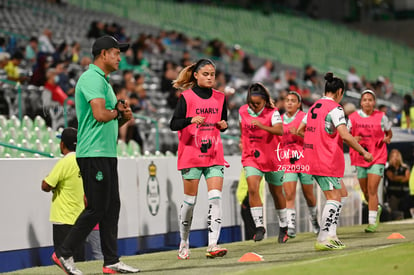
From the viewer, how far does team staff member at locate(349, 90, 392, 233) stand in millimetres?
13086

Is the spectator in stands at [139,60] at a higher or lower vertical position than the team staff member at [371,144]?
higher

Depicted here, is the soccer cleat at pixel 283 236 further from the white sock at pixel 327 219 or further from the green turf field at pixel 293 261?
the white sock at pixel 327 219

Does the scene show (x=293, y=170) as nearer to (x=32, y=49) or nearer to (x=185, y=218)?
(x=185, y=218)

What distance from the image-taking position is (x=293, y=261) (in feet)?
27.9

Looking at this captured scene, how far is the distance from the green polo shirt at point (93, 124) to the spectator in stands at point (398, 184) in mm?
10402

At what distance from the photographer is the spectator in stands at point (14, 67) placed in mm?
16516

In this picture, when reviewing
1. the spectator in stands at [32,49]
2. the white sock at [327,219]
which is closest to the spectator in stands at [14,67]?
the spectator in stands at [32,49]

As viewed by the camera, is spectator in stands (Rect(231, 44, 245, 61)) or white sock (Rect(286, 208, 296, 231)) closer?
white sock (Rect(286, 208, 296, 231))

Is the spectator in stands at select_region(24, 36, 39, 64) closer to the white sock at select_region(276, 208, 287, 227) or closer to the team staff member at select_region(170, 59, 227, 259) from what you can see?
the white sock at select_region(276, 208, 287, 227)

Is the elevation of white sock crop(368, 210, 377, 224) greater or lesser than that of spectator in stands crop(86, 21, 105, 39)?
lesser

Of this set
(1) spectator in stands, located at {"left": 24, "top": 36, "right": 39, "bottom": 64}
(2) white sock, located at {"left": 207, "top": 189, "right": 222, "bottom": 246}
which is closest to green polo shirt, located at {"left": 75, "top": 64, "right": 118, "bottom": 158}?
(2) white sock, located at {"left": 207, "top": 189, "right": 222, "bottom": 246}

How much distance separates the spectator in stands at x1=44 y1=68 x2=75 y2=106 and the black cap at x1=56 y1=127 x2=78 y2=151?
438cm

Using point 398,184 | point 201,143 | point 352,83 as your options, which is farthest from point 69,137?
point 352,83

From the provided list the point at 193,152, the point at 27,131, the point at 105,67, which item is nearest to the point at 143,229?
the point at 27,131
